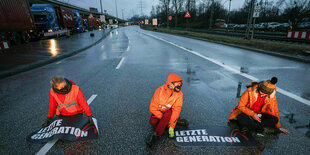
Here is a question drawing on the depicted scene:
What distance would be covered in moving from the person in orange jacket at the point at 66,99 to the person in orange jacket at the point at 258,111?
2794mm

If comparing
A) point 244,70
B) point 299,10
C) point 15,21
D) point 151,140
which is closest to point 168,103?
point 151,140

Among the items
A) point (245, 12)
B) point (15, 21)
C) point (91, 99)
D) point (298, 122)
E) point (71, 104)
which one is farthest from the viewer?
point (245, 12)

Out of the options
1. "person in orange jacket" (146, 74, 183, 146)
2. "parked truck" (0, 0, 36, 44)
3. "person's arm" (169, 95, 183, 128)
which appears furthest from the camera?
"parked truck" (0, 0, 36, 44)

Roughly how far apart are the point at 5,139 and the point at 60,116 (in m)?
0.99

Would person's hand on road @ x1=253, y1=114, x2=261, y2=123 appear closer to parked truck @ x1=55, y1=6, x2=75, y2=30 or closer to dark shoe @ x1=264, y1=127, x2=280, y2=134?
dark shoe @ x1=264, y1=127, x2=280, y2=134

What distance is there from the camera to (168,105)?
2.88m

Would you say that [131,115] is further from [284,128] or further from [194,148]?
[284,128]

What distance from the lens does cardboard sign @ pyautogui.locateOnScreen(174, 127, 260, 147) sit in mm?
2713

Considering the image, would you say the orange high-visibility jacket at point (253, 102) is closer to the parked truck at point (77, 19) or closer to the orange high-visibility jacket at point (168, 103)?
the orange high-visibility jacket at point (168, 103)

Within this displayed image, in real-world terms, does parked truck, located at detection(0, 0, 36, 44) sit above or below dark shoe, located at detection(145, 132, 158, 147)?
above

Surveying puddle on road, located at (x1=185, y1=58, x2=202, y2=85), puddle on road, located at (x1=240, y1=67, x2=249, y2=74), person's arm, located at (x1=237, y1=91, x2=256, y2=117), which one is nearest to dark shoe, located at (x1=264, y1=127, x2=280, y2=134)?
person's arm, located at (x1=237, y1=91, x2=256, y2=117)

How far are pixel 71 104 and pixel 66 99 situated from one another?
0.45 feet

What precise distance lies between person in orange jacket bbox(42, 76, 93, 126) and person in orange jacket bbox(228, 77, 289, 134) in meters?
2.79

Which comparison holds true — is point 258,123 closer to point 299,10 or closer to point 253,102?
point 253,102
